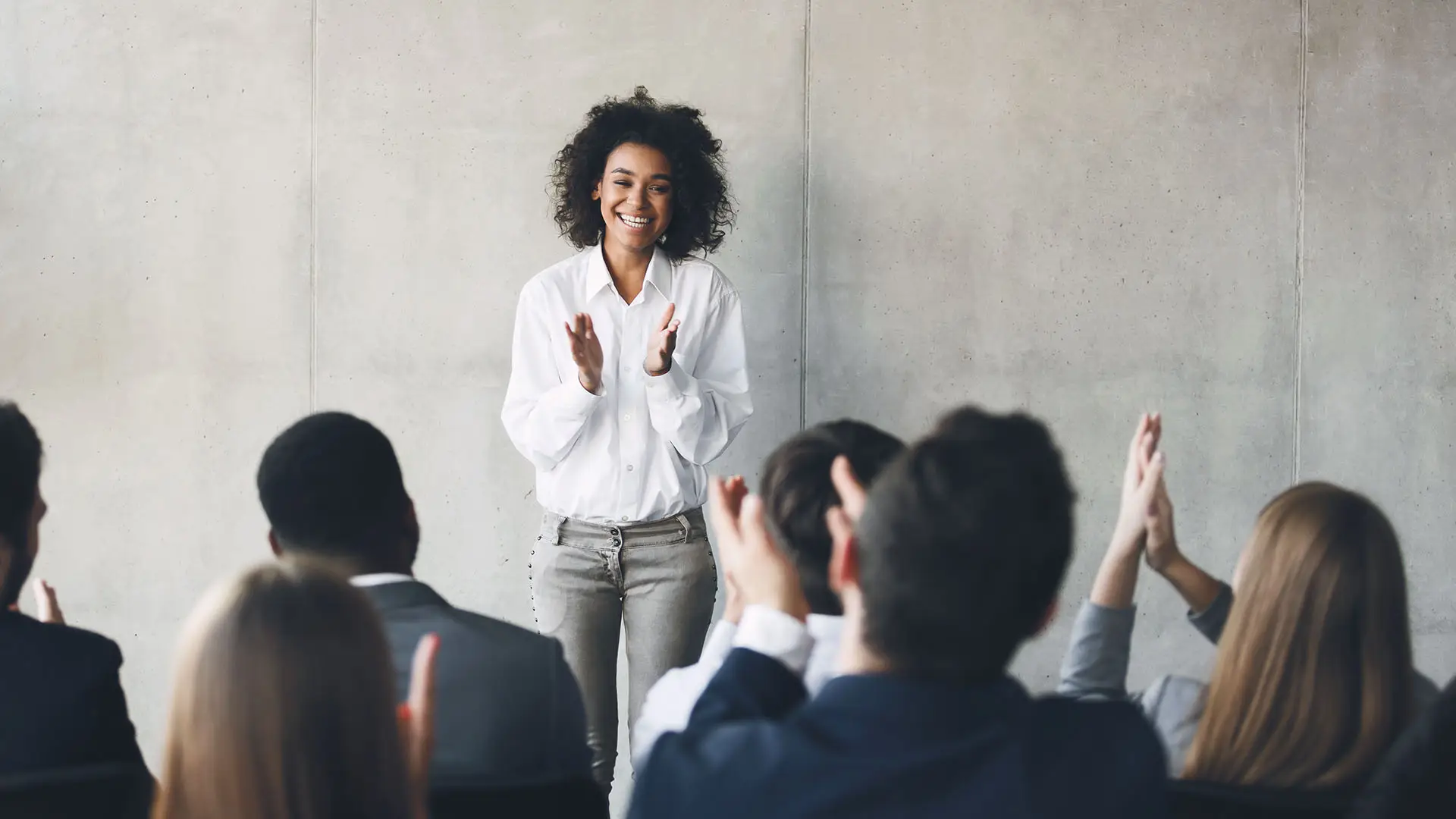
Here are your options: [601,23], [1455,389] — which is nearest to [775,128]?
[601,23]

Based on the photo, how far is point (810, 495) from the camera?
67.5 inches

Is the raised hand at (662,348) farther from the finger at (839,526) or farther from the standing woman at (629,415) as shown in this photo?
the finger at (839,526)

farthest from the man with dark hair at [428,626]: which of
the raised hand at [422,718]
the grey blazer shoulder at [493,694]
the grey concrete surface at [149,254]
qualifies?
the grey concrete surface at [149,254]

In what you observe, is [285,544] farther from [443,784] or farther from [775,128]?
[775,128]

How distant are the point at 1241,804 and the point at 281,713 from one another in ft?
3.05

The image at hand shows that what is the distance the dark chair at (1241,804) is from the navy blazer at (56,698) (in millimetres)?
1210

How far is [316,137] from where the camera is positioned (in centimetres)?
353

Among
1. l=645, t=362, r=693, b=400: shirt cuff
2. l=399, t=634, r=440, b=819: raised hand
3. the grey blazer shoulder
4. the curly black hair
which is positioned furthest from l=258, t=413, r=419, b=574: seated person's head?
the curly black hair

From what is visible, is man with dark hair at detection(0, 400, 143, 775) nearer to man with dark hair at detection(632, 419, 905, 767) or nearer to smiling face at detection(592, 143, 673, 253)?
man with dark hair at detection(632, 419, 905, 767)

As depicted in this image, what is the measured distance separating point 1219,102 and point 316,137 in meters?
2.61

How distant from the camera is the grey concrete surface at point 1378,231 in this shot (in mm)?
3645

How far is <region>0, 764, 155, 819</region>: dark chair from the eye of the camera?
123 cm

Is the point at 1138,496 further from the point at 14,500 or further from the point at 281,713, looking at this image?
the point at 14,500

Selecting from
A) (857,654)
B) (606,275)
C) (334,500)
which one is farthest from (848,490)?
(606,275)
